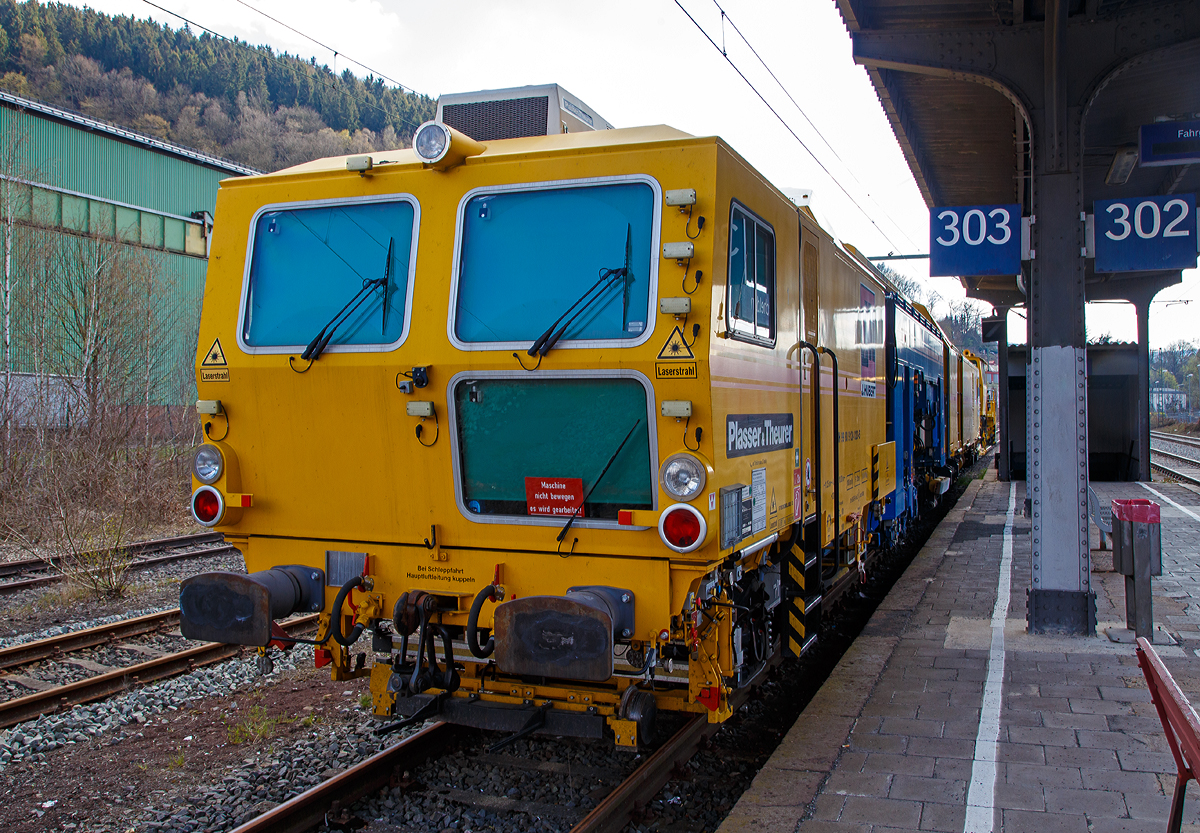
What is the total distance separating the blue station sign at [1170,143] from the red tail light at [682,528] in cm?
676

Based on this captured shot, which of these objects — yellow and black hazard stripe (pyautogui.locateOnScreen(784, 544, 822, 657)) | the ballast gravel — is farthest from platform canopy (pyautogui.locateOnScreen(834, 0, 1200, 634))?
the ballast gravel

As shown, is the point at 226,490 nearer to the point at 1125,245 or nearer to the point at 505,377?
the point at 505,377

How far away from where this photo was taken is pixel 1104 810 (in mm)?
4043

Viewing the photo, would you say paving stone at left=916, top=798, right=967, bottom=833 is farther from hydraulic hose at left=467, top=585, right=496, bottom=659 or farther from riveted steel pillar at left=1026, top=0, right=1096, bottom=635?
riveted steel pillar at left=1026, top=0, right=1096, bottom=635

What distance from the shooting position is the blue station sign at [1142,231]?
288 inches

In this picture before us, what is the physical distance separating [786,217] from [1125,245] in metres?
3.97

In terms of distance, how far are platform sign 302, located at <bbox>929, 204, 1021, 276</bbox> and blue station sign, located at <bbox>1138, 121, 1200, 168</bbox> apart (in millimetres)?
1471

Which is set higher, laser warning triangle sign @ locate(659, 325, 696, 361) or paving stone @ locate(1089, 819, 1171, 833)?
laser warning triangle sign @ locate(659, 325, 696, 361)

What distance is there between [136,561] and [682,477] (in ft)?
32.9

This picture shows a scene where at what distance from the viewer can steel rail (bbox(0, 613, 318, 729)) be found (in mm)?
5797

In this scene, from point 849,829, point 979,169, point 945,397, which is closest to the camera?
point 849,829

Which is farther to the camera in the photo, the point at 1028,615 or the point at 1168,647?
the point at 1028,615

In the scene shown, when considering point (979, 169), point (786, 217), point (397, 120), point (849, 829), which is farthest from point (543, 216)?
point (397, 120)

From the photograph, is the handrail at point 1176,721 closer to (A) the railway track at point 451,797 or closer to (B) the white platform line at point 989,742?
(B) the white platform line at point 989,742
